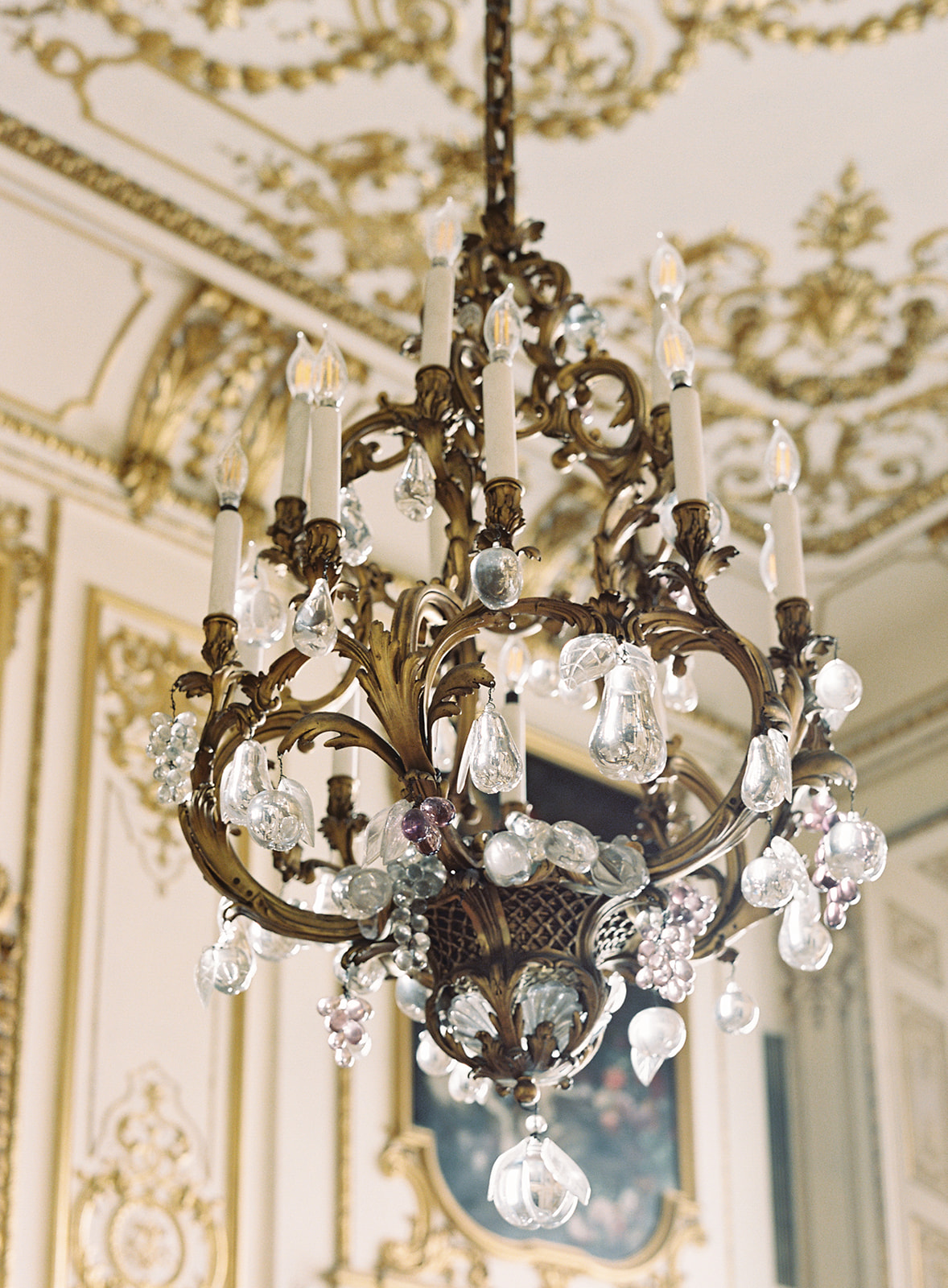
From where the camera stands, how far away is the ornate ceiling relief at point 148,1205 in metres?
4.12

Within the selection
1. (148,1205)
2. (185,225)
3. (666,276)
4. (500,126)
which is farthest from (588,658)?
(185,225)

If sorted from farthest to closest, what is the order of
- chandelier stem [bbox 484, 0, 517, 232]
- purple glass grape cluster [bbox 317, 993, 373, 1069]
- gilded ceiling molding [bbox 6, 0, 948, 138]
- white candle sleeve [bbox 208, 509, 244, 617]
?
1. gilded ceiling molding [bbox 6, 0, 948, 138]
2. chandelier stem [bbox 484, 0, 517, 232]
3. white candle sleeve [bbox 208, 509, 244, 617]
4. purple glass grape cluster [bbox 317, 993, 373, 1069]

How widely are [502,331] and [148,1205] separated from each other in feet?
9.17

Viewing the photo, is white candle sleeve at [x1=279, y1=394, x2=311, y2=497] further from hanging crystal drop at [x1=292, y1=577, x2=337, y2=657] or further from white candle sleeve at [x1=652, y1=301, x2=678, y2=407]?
white candle sleeve at [x1=652, y1=301, x2=678, y2=407]

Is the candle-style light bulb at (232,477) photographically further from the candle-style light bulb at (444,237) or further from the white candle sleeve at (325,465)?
the candle-style light bulb at (444,237)

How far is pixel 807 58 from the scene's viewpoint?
14.7ft

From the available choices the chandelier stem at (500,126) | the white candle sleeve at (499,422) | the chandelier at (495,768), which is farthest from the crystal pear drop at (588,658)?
the chandelier stem at (500,126)

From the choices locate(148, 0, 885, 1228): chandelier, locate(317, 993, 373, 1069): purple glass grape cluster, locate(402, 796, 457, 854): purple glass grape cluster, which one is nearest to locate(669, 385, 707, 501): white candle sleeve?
locate(148, 0, 885, 1228): chandelier

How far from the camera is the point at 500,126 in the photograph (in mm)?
3029

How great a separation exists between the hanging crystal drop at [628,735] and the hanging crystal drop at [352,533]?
0.83 m

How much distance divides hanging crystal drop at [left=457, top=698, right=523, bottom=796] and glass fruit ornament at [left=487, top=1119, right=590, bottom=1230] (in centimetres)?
47

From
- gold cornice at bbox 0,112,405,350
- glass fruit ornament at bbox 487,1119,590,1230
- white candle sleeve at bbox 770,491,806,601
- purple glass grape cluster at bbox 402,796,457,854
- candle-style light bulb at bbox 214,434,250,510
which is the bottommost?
glass fruit ornament at bbox 487,1119,590,1230

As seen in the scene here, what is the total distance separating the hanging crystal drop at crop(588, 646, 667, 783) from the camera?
1864mm

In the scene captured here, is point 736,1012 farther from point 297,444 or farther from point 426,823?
point 297,444
